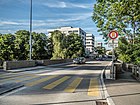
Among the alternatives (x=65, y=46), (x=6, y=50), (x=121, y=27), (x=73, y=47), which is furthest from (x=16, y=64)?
(x=73, y=47)

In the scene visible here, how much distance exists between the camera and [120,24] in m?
25.8

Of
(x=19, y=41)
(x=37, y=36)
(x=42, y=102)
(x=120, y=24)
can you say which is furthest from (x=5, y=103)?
(x=37, y=36)

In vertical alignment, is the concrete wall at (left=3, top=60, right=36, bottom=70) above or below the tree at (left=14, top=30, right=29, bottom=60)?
below

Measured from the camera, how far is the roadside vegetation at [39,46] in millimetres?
68000

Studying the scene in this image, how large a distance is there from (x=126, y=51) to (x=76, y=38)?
67500 millimetres

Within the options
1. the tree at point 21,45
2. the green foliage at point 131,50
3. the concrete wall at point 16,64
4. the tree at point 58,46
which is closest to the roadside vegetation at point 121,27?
the green foliage at point 131,50

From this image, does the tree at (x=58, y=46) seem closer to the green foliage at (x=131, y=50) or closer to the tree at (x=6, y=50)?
the tree at (x=6, y=50)

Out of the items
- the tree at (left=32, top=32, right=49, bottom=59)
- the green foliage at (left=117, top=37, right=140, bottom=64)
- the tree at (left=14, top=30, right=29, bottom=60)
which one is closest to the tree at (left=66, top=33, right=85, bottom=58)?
the tree at (left=32, top=32, right=49, bottom=59)

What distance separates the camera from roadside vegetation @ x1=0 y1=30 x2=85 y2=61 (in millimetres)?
68000

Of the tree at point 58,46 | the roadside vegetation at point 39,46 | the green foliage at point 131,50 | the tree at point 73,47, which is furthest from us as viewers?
the tree at point 73,47

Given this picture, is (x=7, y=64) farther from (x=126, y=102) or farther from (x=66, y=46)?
(x=66, y=46)

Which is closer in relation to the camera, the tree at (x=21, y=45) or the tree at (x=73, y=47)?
the tree at (x=21, y=45)

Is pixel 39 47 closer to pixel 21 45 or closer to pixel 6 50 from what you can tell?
pixel 21 45

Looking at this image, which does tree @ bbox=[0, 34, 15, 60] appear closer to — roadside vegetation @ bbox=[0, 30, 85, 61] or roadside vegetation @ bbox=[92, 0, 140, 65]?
roadside vegetation @ bbox=[0, 30, 85, 61]
